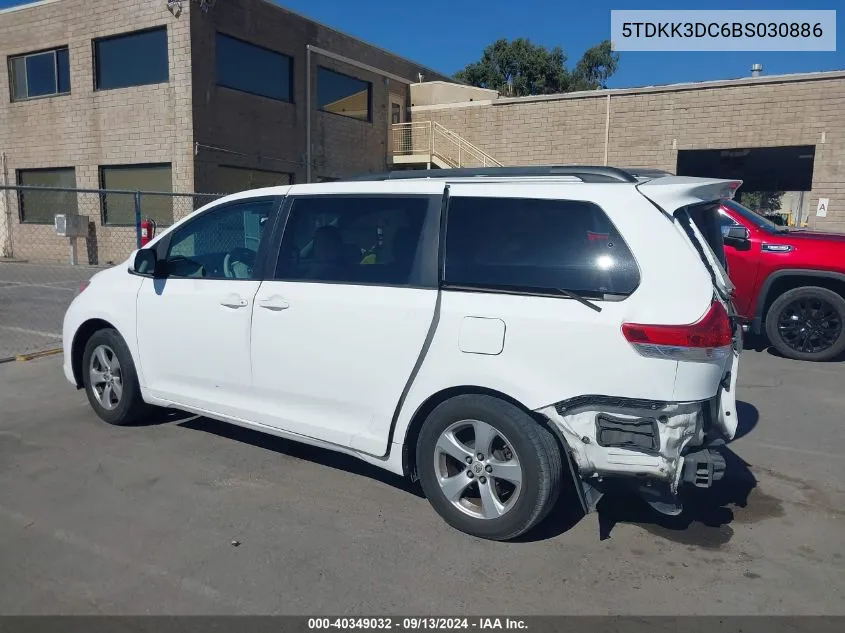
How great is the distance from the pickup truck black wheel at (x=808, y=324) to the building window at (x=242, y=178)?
1220cm

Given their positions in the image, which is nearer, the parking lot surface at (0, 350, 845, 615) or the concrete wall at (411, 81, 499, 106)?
the parking lot surface at (0, 350, 845, 615)

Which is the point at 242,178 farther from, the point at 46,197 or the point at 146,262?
the point at 146,262

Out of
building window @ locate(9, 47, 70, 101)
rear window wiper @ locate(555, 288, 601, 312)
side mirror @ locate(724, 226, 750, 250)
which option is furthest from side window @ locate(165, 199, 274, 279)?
building window @ locate(9, 47, 70, 101)

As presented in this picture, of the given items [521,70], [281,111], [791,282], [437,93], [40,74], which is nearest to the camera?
[791,282]

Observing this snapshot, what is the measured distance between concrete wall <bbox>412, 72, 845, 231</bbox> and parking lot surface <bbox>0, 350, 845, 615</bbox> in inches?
629

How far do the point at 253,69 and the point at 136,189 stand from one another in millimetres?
4273

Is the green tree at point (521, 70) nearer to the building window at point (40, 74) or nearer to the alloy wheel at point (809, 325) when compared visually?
the building window at point (40, 74)

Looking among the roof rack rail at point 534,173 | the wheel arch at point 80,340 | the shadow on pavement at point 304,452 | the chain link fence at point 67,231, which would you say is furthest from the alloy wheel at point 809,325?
the chain link fence at point 67,231

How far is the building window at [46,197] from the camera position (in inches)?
743

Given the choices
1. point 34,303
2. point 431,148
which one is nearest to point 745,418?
point 34,303

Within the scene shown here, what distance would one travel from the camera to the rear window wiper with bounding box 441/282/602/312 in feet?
10.7

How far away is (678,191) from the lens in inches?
136

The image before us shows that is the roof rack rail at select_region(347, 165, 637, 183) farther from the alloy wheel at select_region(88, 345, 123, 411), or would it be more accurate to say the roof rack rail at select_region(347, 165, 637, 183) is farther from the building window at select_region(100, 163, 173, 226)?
the building window at select_region(100, 163, 173, 226)
